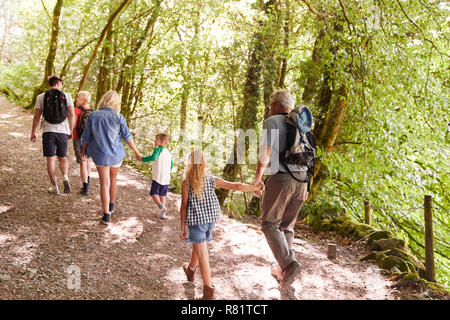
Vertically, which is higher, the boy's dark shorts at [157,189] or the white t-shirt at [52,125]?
the white t-shirt at [52,125]

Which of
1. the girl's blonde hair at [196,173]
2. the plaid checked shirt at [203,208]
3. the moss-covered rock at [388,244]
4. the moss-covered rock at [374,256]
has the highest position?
the girl's blonde hair at [196,173]

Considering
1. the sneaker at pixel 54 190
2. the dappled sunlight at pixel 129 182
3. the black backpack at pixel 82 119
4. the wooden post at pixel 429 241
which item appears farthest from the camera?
the dappled sunlight at pixel 129 182

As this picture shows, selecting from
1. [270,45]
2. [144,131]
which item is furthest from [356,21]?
[144,131]

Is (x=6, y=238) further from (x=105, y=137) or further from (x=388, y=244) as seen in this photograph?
(x=388, y=244)

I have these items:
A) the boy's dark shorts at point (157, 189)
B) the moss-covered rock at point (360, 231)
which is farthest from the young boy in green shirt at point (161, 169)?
the moss-covered rock at point (360, 231)

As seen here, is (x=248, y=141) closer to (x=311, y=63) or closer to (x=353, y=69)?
(x=311, y=63)

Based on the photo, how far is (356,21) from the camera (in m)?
7.35

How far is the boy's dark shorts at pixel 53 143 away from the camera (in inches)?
258

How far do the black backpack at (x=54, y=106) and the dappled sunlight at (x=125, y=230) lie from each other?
2169 millimetres

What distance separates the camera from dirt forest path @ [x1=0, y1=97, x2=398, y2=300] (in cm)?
420

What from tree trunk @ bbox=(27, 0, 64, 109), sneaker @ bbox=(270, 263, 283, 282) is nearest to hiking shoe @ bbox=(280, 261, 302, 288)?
sneaker @ bbox=(270, 263, 283, 282)

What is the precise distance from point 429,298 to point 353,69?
391cm

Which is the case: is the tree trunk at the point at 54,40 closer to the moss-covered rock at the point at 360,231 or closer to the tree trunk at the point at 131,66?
the tree trunk at the point at 131,66

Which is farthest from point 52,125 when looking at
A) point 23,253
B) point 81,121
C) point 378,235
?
point 378,235
